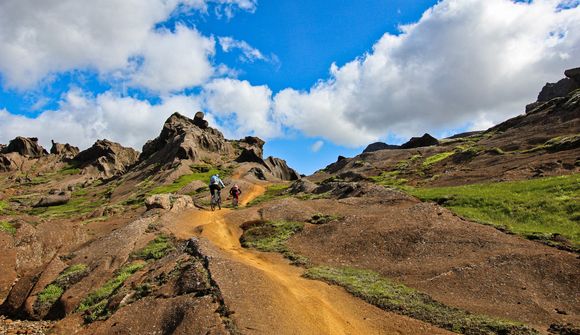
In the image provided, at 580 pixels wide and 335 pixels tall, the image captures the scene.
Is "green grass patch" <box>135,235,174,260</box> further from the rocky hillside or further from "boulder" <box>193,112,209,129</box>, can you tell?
"boulder" <box>193,112,209,129</box>

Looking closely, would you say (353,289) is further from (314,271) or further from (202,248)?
(202,248)

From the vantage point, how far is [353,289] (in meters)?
19.2

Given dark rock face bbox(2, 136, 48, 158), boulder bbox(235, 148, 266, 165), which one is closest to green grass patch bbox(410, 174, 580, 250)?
boulder bbox(235, 148, 266, 165)

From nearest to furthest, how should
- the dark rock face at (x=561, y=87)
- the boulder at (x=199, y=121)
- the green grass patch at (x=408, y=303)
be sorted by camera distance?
the green grass patch at (x=408, y=303) < the dark rock face at (x=561, y=87) < the boulder at (x=199, y=121)

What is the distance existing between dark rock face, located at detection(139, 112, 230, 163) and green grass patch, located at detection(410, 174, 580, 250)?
96.9 metres

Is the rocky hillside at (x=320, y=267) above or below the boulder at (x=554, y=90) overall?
below

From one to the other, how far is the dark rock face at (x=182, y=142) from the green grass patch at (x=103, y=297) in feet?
331

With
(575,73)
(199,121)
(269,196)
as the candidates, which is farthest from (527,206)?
(199,121)

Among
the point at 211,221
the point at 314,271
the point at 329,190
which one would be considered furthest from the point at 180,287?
the point at 329,190

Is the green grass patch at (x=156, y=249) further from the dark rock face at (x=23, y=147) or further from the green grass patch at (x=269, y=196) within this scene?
the dark rock face at (x=23, y=147)

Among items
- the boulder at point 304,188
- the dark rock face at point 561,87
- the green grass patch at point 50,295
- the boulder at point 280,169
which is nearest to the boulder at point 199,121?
the boulder at point 280,169

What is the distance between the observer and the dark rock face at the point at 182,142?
126 m

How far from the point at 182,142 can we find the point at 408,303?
119 m

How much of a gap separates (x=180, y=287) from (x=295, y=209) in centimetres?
1876
